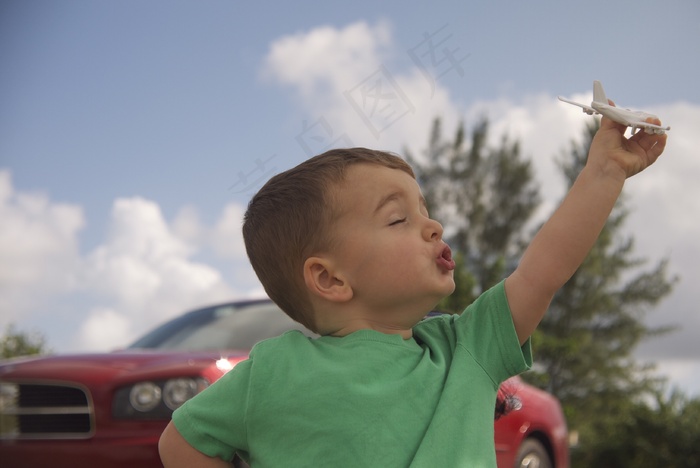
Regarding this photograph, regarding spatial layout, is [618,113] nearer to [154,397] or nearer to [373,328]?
[373,328]

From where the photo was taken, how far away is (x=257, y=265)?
1.92 metres

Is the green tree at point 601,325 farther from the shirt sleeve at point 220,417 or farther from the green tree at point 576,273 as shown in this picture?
the shirt sleeve at point 220,417

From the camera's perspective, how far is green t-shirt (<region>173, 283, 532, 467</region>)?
1.64 meters

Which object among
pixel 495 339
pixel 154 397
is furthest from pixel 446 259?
pixel 154 397

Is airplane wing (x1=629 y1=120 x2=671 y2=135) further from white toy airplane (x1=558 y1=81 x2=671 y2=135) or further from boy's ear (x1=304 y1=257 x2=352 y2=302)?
boy's ear (x1=304 y1=257 x2=352 y2=302)

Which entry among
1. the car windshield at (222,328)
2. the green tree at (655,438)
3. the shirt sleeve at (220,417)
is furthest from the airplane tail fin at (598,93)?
the green tree at (655,438)

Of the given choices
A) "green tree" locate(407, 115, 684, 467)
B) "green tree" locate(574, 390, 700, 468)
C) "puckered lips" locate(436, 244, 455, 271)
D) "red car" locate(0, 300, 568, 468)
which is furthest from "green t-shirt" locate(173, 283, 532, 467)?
"green tree" locate(407, 115, 684, 467)

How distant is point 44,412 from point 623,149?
339 centimetres

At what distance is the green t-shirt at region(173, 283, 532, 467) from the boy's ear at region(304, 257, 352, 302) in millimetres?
91

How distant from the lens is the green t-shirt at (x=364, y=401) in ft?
5.37

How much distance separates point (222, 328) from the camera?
500 centimetres

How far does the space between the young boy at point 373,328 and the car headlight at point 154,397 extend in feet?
6.51

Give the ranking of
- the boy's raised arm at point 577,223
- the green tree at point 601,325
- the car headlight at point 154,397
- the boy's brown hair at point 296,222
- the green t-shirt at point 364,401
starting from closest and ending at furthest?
the green t-shirt at point 364,401 < the boy's raised arm at point 577,223 < the boy's brown hair at point 296,222 < the car headlight at point 154,397 < the green tree at point 601,325

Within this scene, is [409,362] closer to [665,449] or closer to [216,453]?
[216,453]
